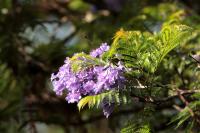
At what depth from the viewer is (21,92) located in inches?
175

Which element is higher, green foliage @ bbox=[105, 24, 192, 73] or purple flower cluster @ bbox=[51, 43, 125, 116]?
green foliage @ bbox=[105, 24, 192, 73]

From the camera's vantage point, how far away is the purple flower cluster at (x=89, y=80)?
219cm

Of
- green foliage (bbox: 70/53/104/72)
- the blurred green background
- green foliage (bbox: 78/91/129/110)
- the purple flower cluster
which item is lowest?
green foliage (bbox: 78/91/129/110)

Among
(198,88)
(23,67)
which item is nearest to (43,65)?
(23,67)

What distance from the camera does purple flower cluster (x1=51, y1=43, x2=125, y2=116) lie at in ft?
7.17

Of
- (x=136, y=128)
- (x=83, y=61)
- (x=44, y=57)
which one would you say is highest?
(x=44, y=57)

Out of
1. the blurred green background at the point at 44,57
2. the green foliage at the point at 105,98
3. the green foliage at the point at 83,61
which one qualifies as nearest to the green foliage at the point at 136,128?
the green foliage at the point at 105,98

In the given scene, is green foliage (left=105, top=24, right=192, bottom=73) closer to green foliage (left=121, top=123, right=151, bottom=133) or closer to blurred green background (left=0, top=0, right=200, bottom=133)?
green foliage (left=121, top=123, right=151, bottom=133)

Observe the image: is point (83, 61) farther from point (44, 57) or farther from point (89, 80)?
point (44, 57)

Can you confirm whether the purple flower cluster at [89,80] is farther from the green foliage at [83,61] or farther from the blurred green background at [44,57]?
the blurred green background at [44,57]

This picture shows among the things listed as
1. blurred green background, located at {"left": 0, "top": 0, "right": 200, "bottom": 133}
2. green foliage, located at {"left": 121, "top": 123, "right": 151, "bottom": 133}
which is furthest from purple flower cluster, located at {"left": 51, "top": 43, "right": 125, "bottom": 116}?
blurred green background, located at {"left": 0, "top": 0, "right": 200, "bottom": 133}

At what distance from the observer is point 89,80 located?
2.25m

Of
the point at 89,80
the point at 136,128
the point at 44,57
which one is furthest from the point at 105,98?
the point at 44,57

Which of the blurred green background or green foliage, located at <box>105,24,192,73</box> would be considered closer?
green foliage, located at <box>105,24,192,73</box>
